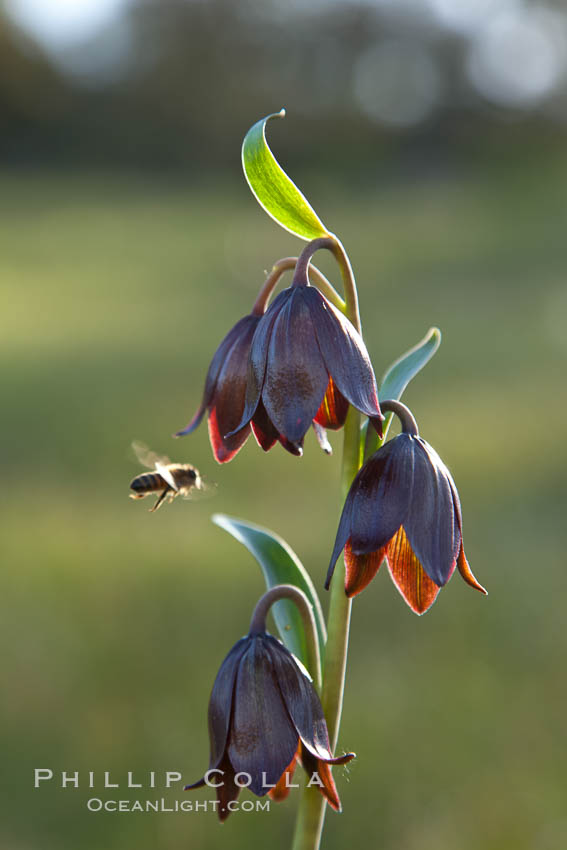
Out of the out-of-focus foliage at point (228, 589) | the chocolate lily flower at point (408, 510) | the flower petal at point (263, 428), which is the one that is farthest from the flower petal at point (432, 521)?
the out-of-focus foliage at point (228, 589)

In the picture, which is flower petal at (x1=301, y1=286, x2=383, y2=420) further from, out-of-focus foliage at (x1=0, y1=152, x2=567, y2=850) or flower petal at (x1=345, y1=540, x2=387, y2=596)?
out-of-focus foliage at (x1=0, y1=152, x2=567, y2=850)

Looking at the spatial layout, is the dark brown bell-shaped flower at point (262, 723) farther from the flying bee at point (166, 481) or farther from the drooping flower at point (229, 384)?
the flying bee at point (166, 481)

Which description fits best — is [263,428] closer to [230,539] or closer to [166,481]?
[166,481]

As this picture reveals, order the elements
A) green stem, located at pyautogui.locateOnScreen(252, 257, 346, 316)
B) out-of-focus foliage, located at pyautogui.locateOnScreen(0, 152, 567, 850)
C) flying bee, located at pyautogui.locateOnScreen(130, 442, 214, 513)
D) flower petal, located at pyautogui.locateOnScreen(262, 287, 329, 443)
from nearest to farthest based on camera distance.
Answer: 1. flower petal, located at pyautogui.locateOnScreen(262, 287, 329, 443)
2. green stem, located at pyautogui.locateOnScreen(252, 257, 346, 316)
3. flying bee, located at pyautogui.locateOnScreen(130, 442, 214, 513)
4. out-of-focus foliage, located at pyautogui.locateOnScreen(0, 152, 567, 850)

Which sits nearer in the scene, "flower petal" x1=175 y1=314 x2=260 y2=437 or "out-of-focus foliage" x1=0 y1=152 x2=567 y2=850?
"flower petal" x1=175 y1=314 x2=260 y2=437

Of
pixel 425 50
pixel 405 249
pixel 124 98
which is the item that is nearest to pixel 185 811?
pixel 405 249

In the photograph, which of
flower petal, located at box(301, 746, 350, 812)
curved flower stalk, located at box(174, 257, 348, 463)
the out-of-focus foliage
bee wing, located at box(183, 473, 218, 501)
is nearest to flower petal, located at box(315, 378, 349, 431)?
curved flower stalk, located at box(174, 257, 348, 463)

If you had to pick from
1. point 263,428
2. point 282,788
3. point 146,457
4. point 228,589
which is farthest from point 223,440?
point 228,589
